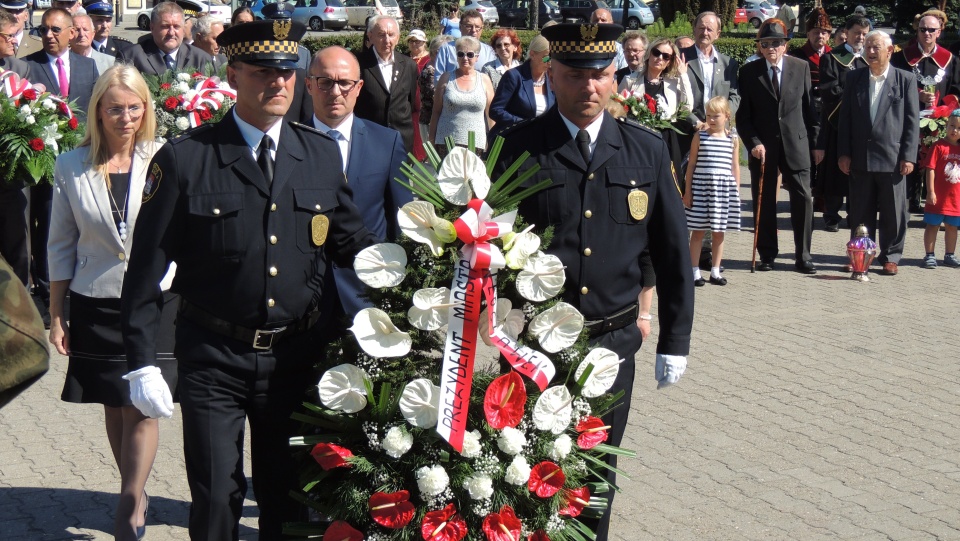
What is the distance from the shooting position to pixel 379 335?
12.8 ft

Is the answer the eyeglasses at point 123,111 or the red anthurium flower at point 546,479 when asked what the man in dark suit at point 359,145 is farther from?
the red anthurium flower at point 546,479

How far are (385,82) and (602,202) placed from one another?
7.28 metres

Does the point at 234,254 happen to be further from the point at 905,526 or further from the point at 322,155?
the point at 905,526

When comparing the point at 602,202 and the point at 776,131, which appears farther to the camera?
the point at 776,131

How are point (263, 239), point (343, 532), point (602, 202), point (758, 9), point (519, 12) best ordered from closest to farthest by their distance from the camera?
point (343, 532) < point (263, 239) < point (602, 202) < point (758, 9) < point (519, 12)

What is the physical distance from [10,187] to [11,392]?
7.39 metres

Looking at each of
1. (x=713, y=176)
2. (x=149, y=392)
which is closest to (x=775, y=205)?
(x=713, y=176)

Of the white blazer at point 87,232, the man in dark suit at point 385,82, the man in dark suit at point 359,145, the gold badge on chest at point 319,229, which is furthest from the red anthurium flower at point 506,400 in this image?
the man in dark suit at point 385,82

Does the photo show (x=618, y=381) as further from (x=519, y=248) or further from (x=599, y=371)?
(x=519, y=248)

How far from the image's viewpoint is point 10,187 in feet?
28.3

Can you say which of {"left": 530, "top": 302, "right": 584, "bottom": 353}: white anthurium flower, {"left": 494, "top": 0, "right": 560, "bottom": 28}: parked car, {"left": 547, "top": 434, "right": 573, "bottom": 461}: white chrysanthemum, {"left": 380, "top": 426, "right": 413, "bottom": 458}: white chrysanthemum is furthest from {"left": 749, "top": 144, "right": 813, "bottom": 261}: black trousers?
{"left": 494, "top": 0, "right": 560, "bottom": 28}: parked car

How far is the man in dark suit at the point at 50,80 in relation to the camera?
9.38m

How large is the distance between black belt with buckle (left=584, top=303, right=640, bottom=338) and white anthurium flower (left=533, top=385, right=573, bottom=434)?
1.38 feet

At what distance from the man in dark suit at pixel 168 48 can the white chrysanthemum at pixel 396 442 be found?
20.6 ft
